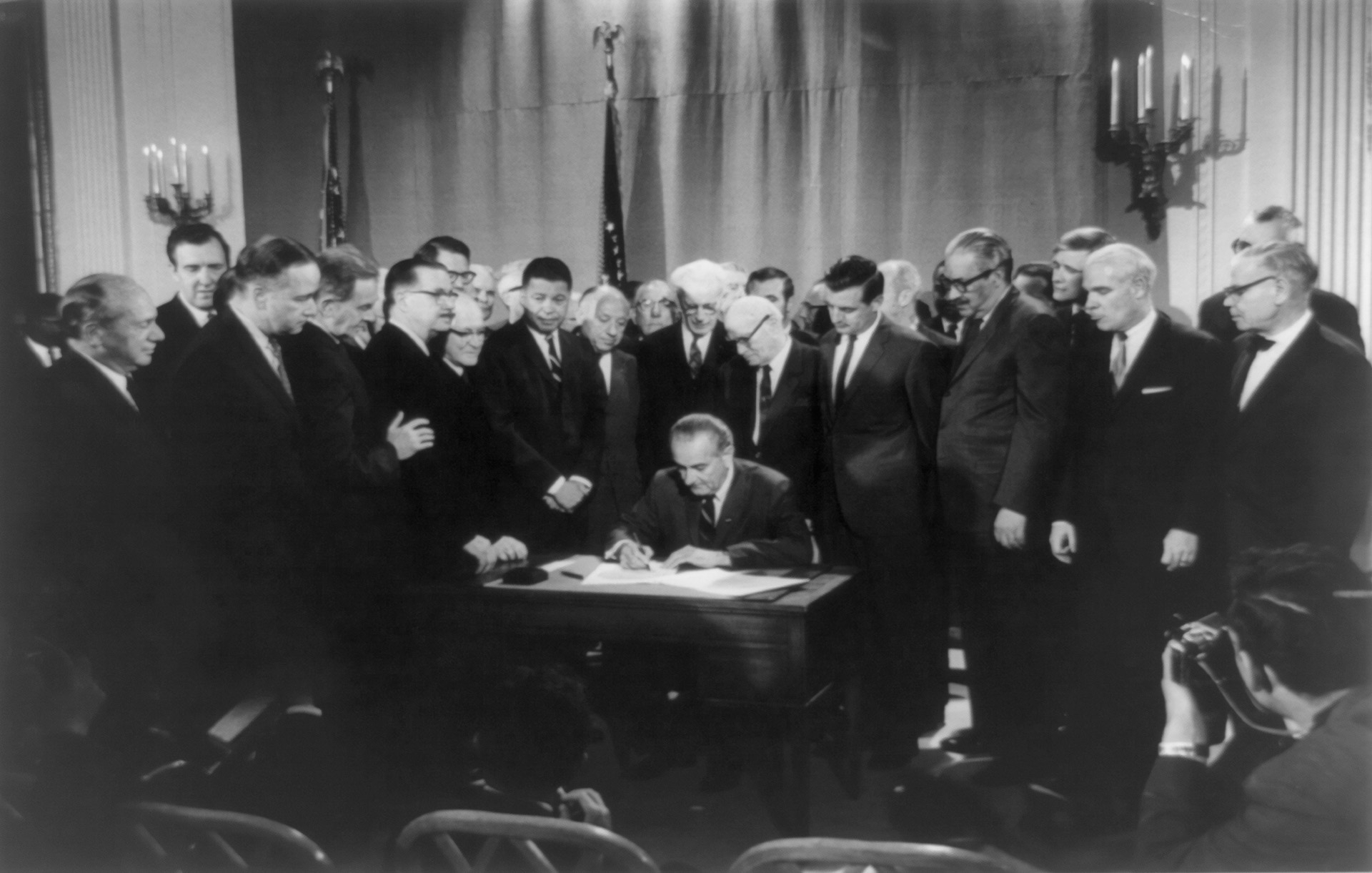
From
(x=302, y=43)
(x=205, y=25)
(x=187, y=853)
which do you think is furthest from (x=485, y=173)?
(x=187, y=853)

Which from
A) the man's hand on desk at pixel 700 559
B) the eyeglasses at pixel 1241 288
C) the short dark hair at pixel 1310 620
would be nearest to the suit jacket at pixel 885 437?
the man's hand on desk at pixel 700 559

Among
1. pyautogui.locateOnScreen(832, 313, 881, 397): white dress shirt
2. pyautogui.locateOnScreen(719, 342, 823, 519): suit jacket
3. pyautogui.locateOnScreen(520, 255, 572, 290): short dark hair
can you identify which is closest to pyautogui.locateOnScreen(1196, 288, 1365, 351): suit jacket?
pyautogui.locateOnScreen(832, 313, 881, 397): white dress shirt

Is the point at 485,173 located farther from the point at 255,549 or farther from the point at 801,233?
the point at 255,549

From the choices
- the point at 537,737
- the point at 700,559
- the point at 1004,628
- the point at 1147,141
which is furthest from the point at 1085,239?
the point at 537,737

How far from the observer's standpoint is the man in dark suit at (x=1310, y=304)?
251cm

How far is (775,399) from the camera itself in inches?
137

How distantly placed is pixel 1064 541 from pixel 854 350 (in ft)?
2.89

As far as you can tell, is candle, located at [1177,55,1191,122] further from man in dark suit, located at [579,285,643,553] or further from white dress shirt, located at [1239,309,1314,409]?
man in dark suit, located at [579,285,643,553]

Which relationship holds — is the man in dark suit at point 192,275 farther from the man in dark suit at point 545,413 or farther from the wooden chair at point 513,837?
the wooden chair at point 513,837

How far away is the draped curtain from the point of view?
3.33 meters

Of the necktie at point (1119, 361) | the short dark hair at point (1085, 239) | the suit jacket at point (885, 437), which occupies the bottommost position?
the suit jacket at point (885, 437)

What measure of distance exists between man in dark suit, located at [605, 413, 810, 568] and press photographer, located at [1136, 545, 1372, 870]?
1102 millimetres

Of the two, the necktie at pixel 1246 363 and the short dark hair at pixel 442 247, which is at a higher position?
the short dark hair at pixel 442 247

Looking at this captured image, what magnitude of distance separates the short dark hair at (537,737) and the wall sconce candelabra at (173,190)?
1.77m
